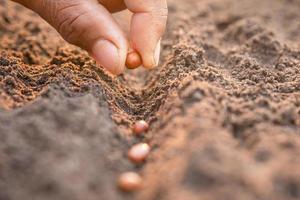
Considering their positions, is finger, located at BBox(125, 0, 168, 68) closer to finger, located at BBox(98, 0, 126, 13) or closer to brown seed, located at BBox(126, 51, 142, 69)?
brown seed, located at BBox(126, 51, 142, 69)

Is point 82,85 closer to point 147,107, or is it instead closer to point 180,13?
point 147,107

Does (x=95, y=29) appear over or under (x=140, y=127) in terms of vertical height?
over

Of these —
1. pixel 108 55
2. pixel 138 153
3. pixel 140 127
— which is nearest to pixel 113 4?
pixel 108 55

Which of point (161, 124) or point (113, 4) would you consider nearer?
point (161, 124)

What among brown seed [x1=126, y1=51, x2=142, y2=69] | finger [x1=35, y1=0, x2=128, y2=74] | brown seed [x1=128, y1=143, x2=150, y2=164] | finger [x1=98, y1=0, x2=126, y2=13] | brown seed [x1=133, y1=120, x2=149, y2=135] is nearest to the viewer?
brown seed [x1=128, y1=143, x2=150, y2=164]

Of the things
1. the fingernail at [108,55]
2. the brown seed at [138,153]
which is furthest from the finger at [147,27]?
the brown seed at [138,153]

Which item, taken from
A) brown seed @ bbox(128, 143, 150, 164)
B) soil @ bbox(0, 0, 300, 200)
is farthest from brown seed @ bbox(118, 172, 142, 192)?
brown seed @ bbox(128, 143, 150, 164)

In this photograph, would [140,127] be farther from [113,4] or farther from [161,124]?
[113,4]

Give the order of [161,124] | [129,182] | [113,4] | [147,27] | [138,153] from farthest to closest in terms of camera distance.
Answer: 1. [113,4]
2. [147,27]
3. [161,124]
4. [138,153]
5. [129,182]
